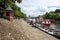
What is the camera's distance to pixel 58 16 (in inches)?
6102

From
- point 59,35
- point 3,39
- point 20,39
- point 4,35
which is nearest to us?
point 3,39

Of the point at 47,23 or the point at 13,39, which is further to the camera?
the point at 47,23

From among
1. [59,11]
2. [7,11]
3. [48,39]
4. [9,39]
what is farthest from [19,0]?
[59,11]

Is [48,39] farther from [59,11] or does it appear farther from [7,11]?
[59,11]

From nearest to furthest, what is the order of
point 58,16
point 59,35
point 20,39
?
point 20,39 < point 59,35 < point 58,16

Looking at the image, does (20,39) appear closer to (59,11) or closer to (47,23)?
(47,23)

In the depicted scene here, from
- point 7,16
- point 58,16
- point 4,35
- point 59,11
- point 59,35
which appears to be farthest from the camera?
point 59,11

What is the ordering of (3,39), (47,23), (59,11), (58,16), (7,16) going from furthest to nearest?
(59,11) → (58,16) → (47,23) → (7,16) → (3,39)

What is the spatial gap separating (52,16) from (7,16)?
426ft

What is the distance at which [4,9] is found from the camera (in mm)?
33469

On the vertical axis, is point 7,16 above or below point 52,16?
above

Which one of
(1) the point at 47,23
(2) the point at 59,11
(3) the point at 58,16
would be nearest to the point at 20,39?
(1) the point at 47,23

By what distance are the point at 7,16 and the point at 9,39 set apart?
1795 cm

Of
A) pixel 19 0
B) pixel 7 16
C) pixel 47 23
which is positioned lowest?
pixel 47 23
